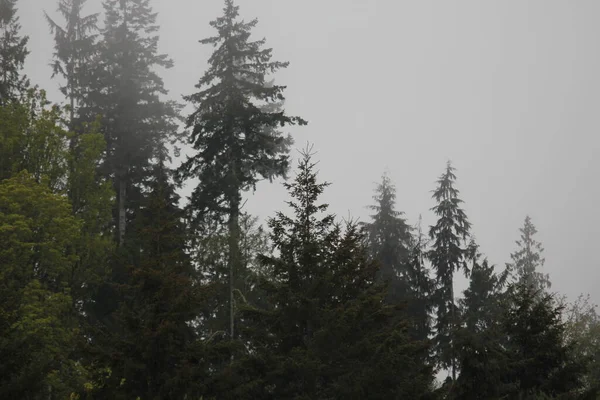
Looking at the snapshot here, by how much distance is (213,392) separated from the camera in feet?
39.0

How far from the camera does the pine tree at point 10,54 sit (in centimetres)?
3019

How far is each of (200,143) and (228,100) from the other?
2.42m

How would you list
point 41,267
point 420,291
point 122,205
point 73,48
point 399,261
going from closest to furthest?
point 41,267
point 122,205
point 420,291
point 399,261
point 73,48

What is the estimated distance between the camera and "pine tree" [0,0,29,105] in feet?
99.0

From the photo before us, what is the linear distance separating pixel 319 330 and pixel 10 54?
28.0 meters

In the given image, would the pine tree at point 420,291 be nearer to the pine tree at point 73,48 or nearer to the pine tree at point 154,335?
the pine tree at point 154,335

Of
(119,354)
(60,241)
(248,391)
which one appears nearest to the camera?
(119,354)

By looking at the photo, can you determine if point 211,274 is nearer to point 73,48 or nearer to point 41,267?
point 41,267

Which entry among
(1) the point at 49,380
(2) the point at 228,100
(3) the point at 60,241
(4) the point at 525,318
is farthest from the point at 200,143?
(4) the point at 525,318

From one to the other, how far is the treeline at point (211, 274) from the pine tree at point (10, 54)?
114 millimetres

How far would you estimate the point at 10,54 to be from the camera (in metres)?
30.4

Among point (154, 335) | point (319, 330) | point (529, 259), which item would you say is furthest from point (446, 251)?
point (154, 335)

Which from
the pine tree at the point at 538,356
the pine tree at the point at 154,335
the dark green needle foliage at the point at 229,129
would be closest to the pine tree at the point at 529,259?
the dark green needle foliage at the point at 229,129

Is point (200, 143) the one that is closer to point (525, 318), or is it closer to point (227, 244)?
point (227, 244)
